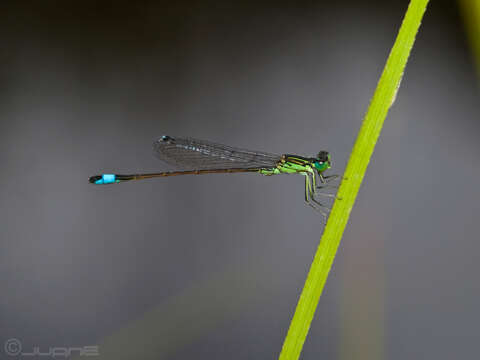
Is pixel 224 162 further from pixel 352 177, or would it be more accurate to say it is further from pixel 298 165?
pixel 352 177

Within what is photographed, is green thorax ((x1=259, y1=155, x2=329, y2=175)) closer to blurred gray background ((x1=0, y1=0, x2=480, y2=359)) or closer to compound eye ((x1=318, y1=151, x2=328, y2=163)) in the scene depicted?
compound eye ((x1=318, y1=151, x2=328, y2=163))

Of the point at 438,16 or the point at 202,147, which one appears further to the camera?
the point at 438,16

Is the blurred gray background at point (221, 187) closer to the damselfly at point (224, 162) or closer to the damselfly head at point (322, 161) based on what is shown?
the damselfly at point (224, 162)

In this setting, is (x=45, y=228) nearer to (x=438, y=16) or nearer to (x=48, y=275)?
(x=48, y=275)

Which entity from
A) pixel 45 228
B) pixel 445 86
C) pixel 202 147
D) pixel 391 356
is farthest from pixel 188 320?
pixel 445 86

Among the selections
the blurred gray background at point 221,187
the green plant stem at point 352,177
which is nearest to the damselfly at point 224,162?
the green plant stem at point 352,177

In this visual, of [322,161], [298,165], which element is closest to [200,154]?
[298,165]

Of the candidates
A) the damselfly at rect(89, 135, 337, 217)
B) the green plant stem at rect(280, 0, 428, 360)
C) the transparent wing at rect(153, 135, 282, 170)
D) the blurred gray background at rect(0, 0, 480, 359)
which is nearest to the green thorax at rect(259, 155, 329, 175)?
the damselfly at rect(89, 135, 337, 217)
